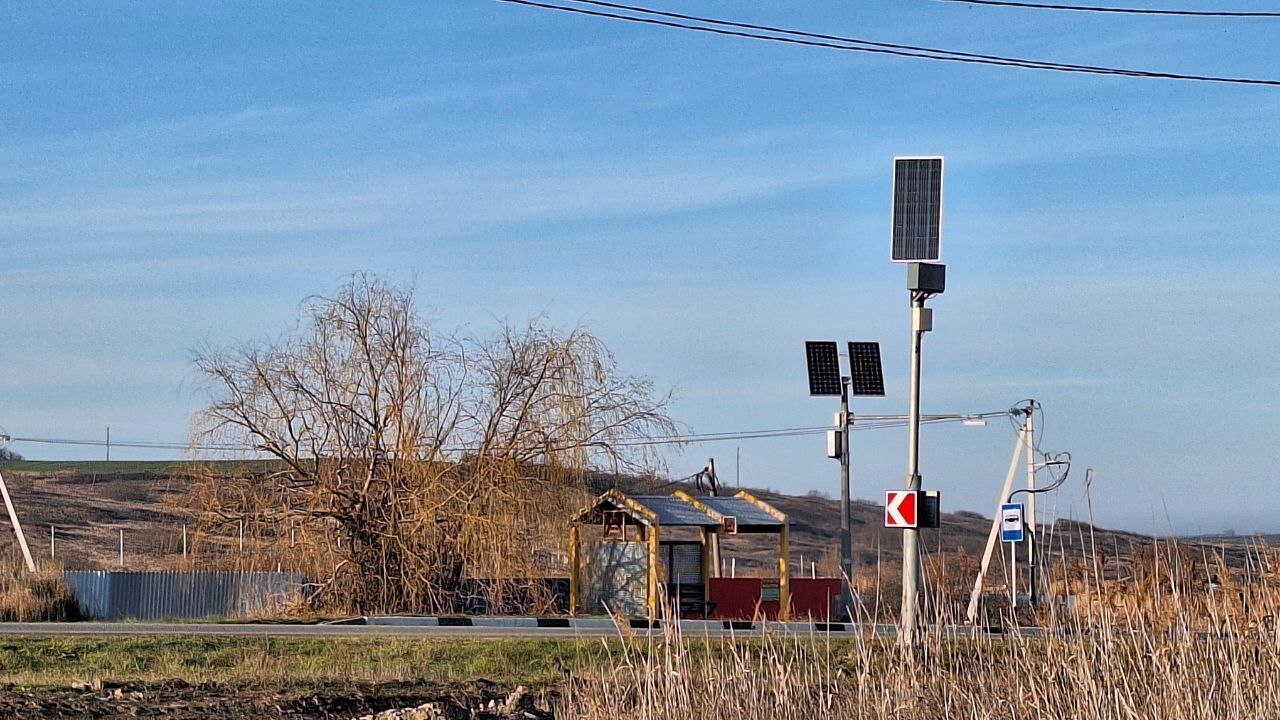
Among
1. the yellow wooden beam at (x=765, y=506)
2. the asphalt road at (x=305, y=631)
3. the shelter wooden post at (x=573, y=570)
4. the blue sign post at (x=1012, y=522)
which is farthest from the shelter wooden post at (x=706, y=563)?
the asphalt road at (x=305, y=631)

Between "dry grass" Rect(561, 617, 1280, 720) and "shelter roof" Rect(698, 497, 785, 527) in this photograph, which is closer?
"dry grass" Rect(561, 617, 1280, 720)

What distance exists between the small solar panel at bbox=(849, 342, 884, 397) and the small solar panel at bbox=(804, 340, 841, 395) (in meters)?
0.38

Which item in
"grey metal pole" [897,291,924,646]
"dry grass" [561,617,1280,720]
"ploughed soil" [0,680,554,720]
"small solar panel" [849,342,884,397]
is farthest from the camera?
"small solar panel" [849,342,884,397]

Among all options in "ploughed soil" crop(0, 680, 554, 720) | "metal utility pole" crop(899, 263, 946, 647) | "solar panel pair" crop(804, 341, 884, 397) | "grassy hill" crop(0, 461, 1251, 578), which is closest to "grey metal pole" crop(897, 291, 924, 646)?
"metal utility pole" crop(899, 263, 946, 647)

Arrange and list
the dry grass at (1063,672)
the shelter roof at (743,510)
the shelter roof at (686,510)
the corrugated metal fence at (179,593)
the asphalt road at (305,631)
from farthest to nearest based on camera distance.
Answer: the shelter roof at (743,510), the shelter roof at (686,510), the corrugated metal fence at (179,593), the asphalt road at (305,631), the dry grass at (1063,672)

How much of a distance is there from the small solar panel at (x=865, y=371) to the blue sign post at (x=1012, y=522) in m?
4.44

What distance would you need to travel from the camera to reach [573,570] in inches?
1309

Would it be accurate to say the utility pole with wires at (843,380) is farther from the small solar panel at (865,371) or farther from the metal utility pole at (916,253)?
the metal utility pole at (916,253)

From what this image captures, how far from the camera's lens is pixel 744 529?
115 ft

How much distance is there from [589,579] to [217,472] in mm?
8234

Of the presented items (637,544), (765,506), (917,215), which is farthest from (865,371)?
(917,215)

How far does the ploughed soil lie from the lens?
45.5 ft

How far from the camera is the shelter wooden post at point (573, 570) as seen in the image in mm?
33125

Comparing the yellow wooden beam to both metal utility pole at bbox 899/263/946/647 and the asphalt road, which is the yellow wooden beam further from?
metal utility pole at bbox 899/263/946/647
